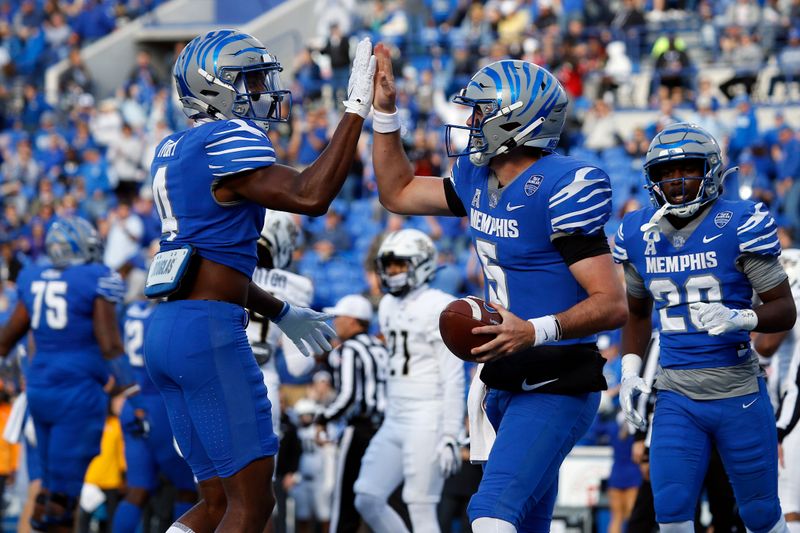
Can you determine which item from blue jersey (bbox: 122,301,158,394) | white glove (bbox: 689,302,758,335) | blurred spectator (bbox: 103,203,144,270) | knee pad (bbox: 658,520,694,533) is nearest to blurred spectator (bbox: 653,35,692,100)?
blurred spectator (bbox: 103,203,144,270)

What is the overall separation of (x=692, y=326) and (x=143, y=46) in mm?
18115

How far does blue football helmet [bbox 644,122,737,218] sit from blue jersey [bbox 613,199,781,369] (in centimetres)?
8

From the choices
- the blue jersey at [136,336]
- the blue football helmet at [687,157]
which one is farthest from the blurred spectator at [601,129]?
the blue football helmet at [687,157]

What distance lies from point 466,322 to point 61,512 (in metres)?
3.95

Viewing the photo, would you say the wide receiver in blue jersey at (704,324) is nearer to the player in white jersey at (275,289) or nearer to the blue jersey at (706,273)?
the blue jersey at (706,273)

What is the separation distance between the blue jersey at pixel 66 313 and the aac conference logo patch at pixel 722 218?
3.77 metres

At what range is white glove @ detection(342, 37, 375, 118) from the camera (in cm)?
468

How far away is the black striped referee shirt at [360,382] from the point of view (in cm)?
778

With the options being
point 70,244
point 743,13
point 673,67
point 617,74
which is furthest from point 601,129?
point 70,244

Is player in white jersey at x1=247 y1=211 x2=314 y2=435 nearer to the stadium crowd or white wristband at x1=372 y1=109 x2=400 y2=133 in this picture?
white wristband at x1=372 y1=109 x2=400 y2=133

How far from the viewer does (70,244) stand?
7828mm

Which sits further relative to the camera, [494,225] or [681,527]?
[681,527]

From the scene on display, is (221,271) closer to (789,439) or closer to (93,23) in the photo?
(789,439)

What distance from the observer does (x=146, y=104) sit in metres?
19.6
